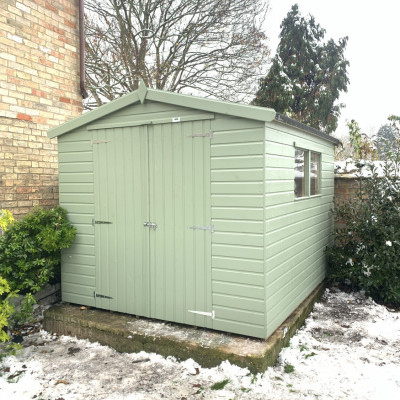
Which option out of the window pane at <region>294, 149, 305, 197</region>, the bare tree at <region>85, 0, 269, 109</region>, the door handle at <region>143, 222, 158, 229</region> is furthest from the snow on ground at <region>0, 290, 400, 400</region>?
the bare tree at <region>85, 0, 269, 109</region>

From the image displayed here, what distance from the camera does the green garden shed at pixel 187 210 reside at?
3.75 m

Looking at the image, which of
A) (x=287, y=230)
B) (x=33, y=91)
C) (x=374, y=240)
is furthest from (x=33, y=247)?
(x=374, y=240)

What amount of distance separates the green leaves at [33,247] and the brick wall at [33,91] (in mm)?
676

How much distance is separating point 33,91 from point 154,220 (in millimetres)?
2830

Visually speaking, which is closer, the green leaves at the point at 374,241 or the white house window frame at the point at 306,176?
the white house window frame at the point at 306,176

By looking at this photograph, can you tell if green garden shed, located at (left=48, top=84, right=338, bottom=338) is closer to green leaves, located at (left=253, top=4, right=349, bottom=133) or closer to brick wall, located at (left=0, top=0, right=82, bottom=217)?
brick wall, located at (left=0, top=0, right=82, bottom=217)

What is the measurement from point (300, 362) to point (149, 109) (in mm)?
3234

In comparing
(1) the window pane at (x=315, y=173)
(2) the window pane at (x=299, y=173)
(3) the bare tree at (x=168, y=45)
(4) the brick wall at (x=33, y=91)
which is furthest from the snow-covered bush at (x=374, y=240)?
(3) the bare tree at (x=168, y=45)

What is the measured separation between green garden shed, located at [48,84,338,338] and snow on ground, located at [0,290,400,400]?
479mm

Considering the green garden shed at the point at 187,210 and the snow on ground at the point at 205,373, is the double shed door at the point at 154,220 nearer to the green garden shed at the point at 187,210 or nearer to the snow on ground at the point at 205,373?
the green garden shed at the point at 187,210

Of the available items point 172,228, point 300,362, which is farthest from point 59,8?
point 300,362

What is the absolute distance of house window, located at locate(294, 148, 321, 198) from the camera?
485 centimetres

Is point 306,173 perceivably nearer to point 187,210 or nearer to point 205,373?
point 187,210

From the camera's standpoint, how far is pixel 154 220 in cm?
428
